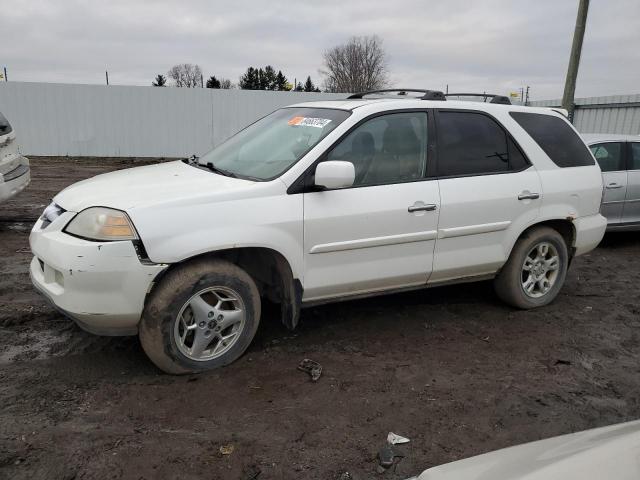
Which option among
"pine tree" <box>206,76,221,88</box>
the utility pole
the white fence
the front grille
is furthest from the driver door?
"pine tree" <box>206,76,221,88</box>

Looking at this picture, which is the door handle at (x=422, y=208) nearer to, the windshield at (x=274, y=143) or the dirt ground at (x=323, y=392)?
the windshield at (x=274, y=143)

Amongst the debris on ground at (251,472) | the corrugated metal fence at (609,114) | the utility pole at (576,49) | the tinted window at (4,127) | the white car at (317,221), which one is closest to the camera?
the debris on ground at (251,472)

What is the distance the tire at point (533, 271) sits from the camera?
486 cm

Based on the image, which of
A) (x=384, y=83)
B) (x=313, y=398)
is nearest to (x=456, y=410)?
(x=313, y=398)

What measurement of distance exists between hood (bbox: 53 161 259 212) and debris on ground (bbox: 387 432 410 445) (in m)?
1.73

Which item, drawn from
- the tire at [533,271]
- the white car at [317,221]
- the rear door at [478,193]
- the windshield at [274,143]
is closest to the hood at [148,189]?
the white car at [317,221]

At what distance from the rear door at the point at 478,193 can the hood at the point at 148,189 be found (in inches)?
62.5

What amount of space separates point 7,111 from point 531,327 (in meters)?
19.1

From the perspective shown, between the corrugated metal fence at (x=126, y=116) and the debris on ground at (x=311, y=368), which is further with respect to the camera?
the corrugated metal fence at (x=126, y=116)

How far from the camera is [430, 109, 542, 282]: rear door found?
434 cm

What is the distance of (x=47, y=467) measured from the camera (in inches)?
105

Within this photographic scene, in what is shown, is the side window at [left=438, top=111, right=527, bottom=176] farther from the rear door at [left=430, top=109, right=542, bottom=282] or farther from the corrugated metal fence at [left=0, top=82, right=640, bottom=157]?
the corrugated metal fence at [left=0, top=82, right=640, bottom=157]

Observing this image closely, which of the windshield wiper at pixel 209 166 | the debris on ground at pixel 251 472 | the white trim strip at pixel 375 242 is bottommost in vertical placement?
the debris on ground at pixel 251 472

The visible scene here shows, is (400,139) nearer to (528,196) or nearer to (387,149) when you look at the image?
(387,149)
